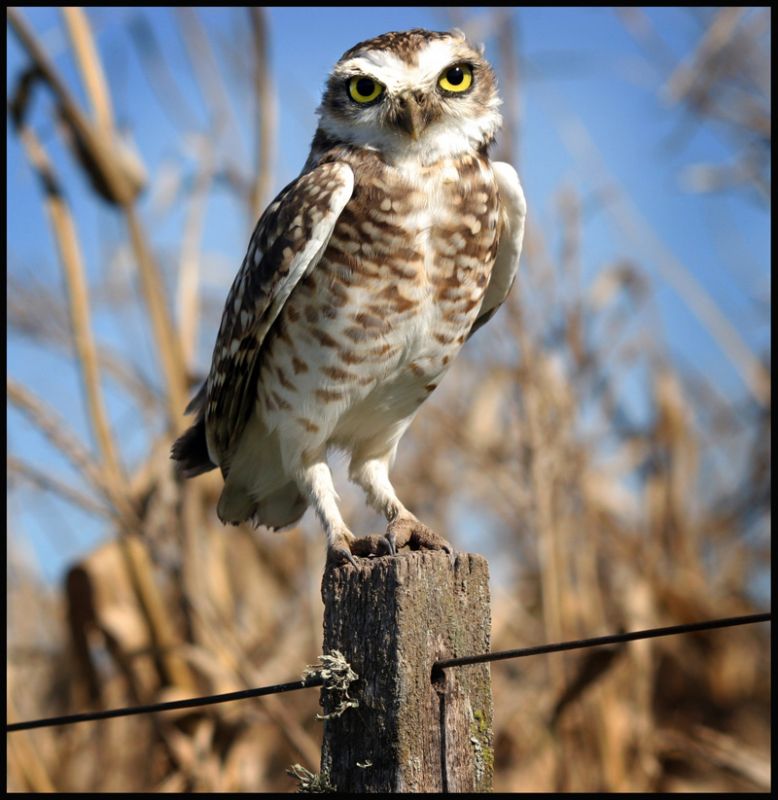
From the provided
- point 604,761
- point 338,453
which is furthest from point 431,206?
point 604,761

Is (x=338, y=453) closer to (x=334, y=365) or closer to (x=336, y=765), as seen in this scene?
(x=334, y=365)

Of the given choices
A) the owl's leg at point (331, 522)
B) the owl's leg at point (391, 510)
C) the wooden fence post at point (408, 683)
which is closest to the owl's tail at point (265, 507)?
the owl's leg at point (391, 510)

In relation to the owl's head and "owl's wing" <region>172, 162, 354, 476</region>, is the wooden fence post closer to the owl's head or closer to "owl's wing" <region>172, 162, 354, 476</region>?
"owl's wing" <region>172, 162, 354, 476</region>

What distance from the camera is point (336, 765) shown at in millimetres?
1912

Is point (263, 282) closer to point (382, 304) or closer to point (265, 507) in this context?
point (382, 304)

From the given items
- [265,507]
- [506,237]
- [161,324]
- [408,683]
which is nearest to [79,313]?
[161,324]

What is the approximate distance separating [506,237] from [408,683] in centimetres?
149

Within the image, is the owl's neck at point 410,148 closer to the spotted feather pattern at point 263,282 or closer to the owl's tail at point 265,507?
the spotted feather pattern at point 263,282

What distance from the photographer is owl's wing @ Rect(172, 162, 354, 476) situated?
8.39 feet

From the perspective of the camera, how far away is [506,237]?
9.66ft

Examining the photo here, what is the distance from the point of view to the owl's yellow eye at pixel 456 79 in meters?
2.81

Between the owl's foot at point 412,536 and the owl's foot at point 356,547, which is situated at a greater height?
the owl's foot at point 412,536

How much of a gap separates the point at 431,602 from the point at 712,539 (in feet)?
13.5

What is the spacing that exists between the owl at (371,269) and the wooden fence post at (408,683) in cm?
45
